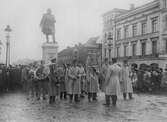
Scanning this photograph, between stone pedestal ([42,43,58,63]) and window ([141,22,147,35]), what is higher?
window ([141,22,147,35])

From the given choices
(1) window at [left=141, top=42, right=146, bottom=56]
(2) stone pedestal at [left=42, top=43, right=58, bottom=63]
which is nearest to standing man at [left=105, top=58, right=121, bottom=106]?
(2) stone pedestal at [left=42, top=43, right=58, bottom=63]

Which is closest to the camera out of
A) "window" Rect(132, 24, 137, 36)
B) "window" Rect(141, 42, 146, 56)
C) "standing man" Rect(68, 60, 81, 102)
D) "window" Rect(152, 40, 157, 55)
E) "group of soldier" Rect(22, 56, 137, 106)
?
"group of soldier" Rect(22, 56, 137, 106)

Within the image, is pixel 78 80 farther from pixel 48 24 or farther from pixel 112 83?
pixel 48 24

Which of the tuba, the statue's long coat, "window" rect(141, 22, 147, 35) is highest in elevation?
"window" rect(141, 22, 147, 35)

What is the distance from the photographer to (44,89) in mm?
11062

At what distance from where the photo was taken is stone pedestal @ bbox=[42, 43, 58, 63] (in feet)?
58.1

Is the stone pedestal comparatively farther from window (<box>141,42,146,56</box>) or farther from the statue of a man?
window (<box>141,42,146,56</box>)

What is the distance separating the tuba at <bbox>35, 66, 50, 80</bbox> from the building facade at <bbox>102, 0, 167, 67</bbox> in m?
26.3

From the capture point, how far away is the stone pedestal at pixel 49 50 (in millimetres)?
17703

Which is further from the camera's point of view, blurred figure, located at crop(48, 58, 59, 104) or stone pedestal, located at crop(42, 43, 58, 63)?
stone pedestal, located at crop(42, 43, 58, 63)

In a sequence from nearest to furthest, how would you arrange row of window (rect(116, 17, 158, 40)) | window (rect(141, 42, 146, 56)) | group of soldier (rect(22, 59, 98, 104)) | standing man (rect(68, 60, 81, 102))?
1. group of soldier (rect(22, 59, 98, 104))
2. standing man (rect(68, 60, 81, 102))
3. row of window (rect(116, 17, 158, 40))
4. window (rect(141, 42, 146, 56))

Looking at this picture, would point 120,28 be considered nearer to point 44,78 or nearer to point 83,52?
point 83,52

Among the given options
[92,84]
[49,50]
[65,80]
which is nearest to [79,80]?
[92,84]

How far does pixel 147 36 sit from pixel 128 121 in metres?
35.0
